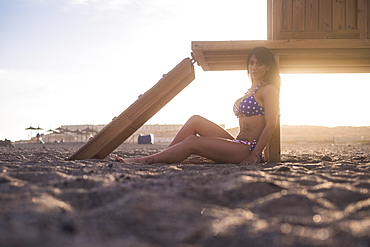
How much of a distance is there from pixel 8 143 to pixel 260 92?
1489 cm

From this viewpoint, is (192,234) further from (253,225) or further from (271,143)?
(271,143)

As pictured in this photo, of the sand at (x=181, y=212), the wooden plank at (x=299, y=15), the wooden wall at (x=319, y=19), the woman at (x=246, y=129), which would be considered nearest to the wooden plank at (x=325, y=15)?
the wooden wall at (x=319, y=19)

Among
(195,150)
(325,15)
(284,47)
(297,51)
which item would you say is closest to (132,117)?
(195,150)

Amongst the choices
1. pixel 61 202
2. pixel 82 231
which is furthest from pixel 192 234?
pixel 61 202

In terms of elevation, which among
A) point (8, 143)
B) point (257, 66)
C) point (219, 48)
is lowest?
point (8, 143)

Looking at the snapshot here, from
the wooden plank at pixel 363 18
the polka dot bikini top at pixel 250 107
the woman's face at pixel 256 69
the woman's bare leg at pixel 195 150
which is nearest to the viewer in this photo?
the woman's bare leg at pixel 195 150

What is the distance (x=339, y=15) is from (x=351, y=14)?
0.16m

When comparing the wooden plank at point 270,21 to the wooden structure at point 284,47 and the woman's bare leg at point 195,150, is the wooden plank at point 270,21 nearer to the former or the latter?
the wooden structure at point 284,47

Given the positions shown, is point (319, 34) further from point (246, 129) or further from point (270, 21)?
point (246, 129)

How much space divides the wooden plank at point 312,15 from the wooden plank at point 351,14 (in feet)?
1.32

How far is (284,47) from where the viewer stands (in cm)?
441

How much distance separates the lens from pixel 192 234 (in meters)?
1.12

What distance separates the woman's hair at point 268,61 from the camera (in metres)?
3.99

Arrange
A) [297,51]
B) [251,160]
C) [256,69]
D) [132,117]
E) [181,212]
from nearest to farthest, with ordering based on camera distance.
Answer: [181,212] → [251,160] → [256,69] → [132,117] → [297,51]
